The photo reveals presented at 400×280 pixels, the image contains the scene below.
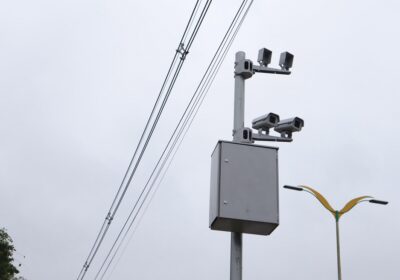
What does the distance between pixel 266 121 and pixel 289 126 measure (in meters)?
0.36

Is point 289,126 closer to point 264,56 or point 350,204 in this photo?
point 264,56

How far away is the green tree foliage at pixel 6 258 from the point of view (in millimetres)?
26547

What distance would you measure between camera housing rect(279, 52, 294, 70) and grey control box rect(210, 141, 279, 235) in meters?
1.49

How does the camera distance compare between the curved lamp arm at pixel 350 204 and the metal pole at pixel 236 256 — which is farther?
the curved lamp arm at pixel 350 204

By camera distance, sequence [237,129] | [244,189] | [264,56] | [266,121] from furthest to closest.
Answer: [264,56] → [266,121] → [237,129] → [244,189]

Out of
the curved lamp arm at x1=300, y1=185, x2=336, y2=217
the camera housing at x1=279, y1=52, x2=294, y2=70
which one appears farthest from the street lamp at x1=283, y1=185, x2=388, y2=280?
the camera housing at x1=279, y1=52, x2=294, y2=70

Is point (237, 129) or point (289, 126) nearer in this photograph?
point (237, 129)

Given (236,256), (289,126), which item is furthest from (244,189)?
(289,126)

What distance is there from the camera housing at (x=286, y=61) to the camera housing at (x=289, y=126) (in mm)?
819

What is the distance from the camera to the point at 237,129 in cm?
811

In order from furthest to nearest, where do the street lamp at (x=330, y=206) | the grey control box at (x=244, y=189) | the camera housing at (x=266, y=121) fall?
1. the street lamp at (x=330, y=206)
2. the camera housing at (x=266, y=121)
3. the grey control box at (x=244, y=189)

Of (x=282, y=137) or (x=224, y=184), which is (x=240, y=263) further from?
(x=282, y=137)

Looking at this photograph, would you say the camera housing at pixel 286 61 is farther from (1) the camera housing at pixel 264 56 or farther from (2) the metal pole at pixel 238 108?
(2) the metal pole at pixel 238 108

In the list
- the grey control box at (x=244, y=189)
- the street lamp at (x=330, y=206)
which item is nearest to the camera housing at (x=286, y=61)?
the grey control box at (x=244, y=189)
